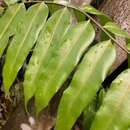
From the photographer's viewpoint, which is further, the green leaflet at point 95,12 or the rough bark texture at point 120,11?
the rough bark texture at point 120,11

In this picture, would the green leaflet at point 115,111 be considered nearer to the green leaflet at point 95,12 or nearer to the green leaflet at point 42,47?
the green leaflet at point 42,47

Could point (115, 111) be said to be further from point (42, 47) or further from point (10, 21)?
point (10, 21)

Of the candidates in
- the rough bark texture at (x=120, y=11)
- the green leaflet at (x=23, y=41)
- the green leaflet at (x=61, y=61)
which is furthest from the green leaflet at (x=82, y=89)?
the rough bark texture at (x=120, y=11)

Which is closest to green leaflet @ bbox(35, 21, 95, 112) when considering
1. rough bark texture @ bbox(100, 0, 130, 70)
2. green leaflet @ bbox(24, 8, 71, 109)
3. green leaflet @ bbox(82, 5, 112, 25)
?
green leaflet @ bbox(24, 8, 71, 109)

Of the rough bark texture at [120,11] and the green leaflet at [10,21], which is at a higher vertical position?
the green leaflet at [10,21]

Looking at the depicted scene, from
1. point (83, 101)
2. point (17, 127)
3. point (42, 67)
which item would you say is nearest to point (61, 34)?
point (42, 67)

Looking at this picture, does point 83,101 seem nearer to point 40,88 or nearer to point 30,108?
point 40,88

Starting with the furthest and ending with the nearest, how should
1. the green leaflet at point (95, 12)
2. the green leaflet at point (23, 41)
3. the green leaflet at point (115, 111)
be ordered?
the green leaflet at point (95, 12), the green leaflet at point (23, 41), the green leaflet at point (115, 111)
